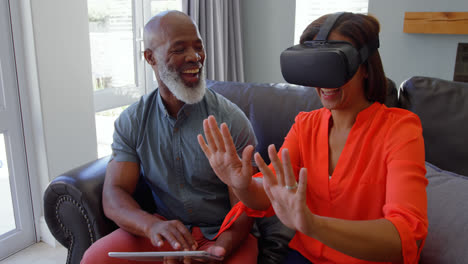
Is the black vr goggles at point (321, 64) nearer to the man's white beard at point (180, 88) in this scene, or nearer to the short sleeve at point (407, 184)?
the short sleeve at point (407, 184)

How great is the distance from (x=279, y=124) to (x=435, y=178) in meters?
0.71

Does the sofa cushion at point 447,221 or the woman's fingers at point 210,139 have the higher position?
the woman's fingers at point 210,139

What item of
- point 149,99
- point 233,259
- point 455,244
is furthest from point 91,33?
point 455,244

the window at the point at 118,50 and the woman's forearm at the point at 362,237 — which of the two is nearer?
the woman's forearm at the point at 362,237

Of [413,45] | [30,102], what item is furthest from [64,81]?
[413,45]

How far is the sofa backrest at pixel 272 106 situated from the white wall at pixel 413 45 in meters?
1.63

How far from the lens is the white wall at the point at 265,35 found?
11.5ft

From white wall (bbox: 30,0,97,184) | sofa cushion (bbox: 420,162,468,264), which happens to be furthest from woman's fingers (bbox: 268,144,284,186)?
white wall (bbox: 30,0,97,184)

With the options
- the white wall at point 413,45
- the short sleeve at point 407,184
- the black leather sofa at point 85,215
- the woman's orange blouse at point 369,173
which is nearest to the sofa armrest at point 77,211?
the black leather sofa at point 85,215

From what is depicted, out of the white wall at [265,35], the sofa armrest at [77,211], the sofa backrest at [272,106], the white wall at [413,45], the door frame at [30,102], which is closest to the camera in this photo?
the sofa armrest at [77,211]

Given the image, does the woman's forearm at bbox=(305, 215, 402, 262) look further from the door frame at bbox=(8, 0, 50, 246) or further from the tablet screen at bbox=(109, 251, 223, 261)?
the door frame at bbox=(8, 0, 50, 246)

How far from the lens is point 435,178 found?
1.23 m

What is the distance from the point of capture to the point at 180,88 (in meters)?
1.42

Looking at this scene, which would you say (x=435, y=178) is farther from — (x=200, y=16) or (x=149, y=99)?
(x=200, y=16)
